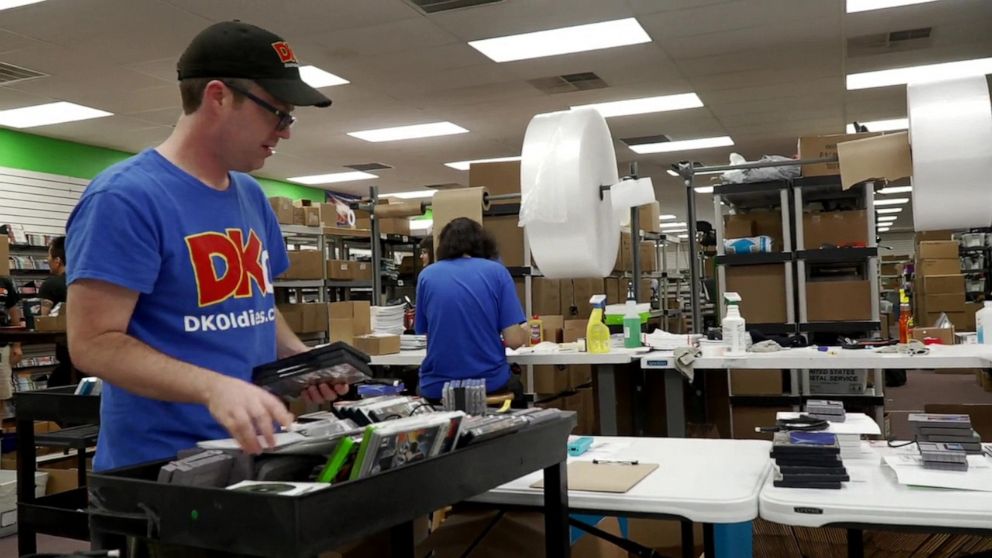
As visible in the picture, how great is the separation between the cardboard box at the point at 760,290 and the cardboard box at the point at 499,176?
1.59 metres

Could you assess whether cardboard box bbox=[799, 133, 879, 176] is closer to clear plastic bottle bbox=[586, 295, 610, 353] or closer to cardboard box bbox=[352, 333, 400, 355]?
clear plastic bottle bbox=[586, 295, 610, 353]

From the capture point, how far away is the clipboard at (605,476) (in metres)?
1.73

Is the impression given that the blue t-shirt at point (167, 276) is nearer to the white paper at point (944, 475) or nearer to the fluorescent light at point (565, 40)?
the white paper at point (944, 475)

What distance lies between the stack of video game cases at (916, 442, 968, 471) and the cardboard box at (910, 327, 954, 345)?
233 cm

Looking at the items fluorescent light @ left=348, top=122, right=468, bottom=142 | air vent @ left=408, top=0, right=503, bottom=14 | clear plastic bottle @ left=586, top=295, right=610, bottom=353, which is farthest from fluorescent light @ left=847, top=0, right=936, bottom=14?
fluorescent light @ left=348, top=122, right=468, bottom=142

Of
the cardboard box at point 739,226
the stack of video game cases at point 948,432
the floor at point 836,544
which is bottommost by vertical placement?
the floor at point 836,544

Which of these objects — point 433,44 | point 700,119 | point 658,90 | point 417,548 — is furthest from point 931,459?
point 700,119

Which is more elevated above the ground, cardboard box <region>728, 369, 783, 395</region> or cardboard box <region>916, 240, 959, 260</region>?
cardboard box <region>916, 240, 959, 260</region>

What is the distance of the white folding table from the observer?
161 cm

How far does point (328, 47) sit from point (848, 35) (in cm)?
441

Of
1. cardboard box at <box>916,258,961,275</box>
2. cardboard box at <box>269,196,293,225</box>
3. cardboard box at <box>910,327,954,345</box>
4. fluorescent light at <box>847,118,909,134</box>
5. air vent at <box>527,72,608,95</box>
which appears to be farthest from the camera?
cardboard box at <box>916,258,961,275</box>

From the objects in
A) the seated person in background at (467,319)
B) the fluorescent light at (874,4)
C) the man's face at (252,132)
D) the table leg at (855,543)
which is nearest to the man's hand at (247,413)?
the man's face at (252,132)

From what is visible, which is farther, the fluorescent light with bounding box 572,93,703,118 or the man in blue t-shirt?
the fluorescent light with bounding box 572,93,703,118

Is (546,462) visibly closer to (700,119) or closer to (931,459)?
(931,459)
